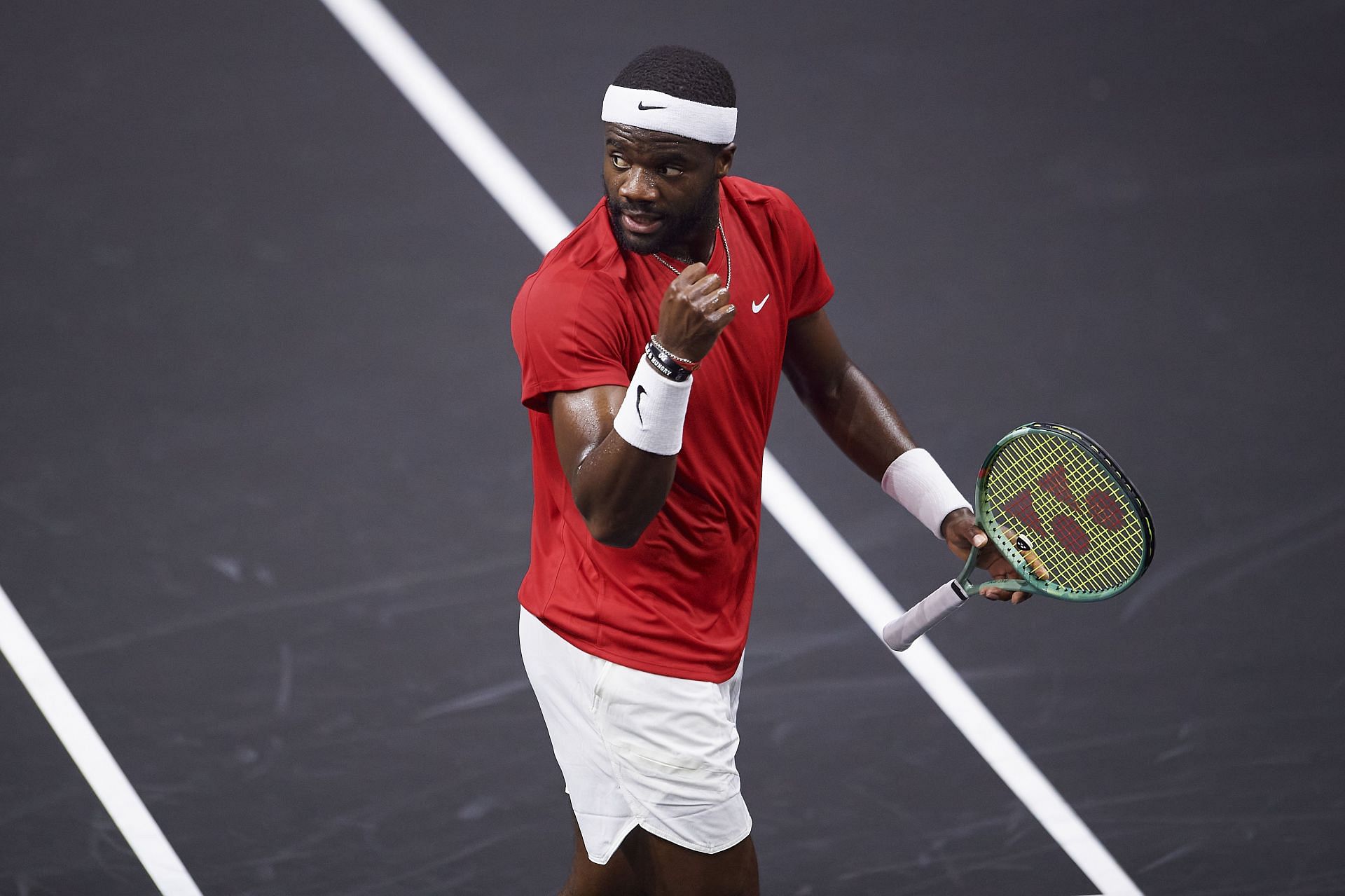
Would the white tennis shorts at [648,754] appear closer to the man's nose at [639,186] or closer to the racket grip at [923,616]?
the racket grip at [923,616]

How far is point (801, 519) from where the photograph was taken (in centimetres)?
359

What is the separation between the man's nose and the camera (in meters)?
1.84

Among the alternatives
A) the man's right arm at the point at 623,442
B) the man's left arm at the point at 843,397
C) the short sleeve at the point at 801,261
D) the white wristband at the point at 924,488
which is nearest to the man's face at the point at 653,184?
the man's right arm at the point at 623,442

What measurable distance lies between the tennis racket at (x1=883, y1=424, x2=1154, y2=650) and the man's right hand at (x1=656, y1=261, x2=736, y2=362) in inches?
21.5

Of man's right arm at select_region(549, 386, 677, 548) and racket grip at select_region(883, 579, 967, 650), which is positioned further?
racket grip at select_region(883, 579, 967, 650)

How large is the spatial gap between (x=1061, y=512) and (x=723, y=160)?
28.5 inches

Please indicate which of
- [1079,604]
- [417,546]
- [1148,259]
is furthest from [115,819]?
[1148,259]

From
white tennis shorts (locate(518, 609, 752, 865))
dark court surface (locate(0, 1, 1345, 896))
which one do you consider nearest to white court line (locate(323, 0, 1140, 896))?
dark court surface (locate(0, 1, 1345, 896))

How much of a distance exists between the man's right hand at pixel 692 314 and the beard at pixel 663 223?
18cm

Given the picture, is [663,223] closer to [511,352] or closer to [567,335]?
[567,335]

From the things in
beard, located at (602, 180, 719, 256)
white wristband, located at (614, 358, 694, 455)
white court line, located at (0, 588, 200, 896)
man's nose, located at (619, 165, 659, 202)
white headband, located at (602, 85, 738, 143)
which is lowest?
white court line, located at (0, 588, 200, 896)

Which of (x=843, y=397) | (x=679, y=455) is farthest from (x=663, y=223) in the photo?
(x=843, y=397)

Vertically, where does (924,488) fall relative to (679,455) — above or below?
below

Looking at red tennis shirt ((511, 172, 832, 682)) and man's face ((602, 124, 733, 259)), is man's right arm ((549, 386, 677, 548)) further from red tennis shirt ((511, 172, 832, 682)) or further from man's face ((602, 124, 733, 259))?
man's face ((602, 124, 733, 259))
